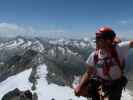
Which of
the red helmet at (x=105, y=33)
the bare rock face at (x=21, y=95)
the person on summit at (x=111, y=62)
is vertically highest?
the red helmet at (x=105, y=33)

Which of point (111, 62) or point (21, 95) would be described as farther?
point (21, 95)

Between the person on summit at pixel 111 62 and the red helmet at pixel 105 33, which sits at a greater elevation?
the red helmet at pixel 105 33

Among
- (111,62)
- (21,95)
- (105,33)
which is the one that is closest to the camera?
(105,33)

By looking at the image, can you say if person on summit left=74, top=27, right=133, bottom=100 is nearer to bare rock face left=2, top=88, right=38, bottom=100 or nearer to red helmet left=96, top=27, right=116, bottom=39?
red helmet left=96, top=27, right=116, bottom=39

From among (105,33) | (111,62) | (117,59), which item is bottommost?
(111,62)

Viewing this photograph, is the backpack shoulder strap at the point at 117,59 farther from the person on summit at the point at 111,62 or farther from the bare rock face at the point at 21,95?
the bare rock face at the point at 21,95

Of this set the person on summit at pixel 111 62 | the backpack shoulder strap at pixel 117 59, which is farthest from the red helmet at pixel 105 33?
the backpack shoulder strap at pixel 117 59

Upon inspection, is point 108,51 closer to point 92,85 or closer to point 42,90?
point 92,85

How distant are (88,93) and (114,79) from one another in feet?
3.58

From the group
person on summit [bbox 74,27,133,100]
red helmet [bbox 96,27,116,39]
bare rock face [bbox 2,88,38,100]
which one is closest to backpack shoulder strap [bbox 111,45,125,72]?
person on summit [bbox 74,27,133,100]

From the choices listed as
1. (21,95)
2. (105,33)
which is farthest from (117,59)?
(21,95)

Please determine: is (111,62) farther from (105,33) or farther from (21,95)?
(21,95)

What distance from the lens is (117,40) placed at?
10219mm

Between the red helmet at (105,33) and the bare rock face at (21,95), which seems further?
the bare rock face at (21,95)
